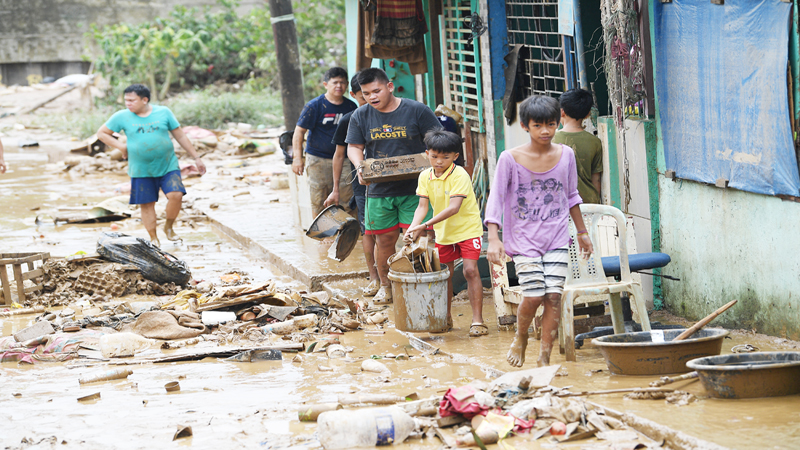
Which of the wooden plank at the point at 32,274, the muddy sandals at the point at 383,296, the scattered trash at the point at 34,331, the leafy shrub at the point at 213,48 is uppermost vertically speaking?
the leafy shrub at the point at 213,48

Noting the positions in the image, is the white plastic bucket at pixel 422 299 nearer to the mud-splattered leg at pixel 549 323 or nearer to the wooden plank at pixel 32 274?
the mud-splattered leg at pixel 549 323

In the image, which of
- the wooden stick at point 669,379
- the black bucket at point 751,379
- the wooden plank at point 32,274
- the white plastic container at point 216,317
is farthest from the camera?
the wooden plank at point 32,274

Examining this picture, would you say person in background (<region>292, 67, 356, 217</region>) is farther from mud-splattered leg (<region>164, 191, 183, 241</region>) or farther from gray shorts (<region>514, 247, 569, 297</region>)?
gray shorts (<region>514, 247, 569, 297</region>)

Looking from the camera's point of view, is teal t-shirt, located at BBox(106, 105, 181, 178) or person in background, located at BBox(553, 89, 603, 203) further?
teal t-shirt, located at BBox(106, 105, 181, 178)

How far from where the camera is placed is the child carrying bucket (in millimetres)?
6098

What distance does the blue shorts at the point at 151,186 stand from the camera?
33.9ft

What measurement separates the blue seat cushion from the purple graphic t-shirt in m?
Answer: 0.65

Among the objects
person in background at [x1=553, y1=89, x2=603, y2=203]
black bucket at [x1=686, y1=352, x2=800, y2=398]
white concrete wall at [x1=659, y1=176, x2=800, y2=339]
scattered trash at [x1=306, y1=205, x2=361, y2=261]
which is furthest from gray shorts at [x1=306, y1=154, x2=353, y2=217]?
black bucket at [x1=686, y1=352, x2=800, y2=398]

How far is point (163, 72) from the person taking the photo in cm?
2809

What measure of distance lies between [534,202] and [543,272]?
1.34ft

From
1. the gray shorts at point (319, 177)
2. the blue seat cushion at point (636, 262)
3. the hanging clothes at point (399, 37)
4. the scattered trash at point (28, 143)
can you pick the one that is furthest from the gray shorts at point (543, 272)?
the scattered trash at point (28, 143)

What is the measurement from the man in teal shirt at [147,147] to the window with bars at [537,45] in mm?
4048

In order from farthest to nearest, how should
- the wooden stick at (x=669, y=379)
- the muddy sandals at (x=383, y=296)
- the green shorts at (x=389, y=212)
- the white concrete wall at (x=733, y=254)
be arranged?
the muddy sandals at (x=383, y=296)
the green shorts at (x=389, y=212)
the white concrete wall at (x=733, y=254)
the wooden stick at (x=669, y=379)

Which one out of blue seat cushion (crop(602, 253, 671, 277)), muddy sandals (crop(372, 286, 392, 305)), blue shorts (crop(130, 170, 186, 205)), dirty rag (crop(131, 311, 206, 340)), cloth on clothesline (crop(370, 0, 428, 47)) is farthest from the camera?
blue shorts (crop(130, 170, 186, 205))
